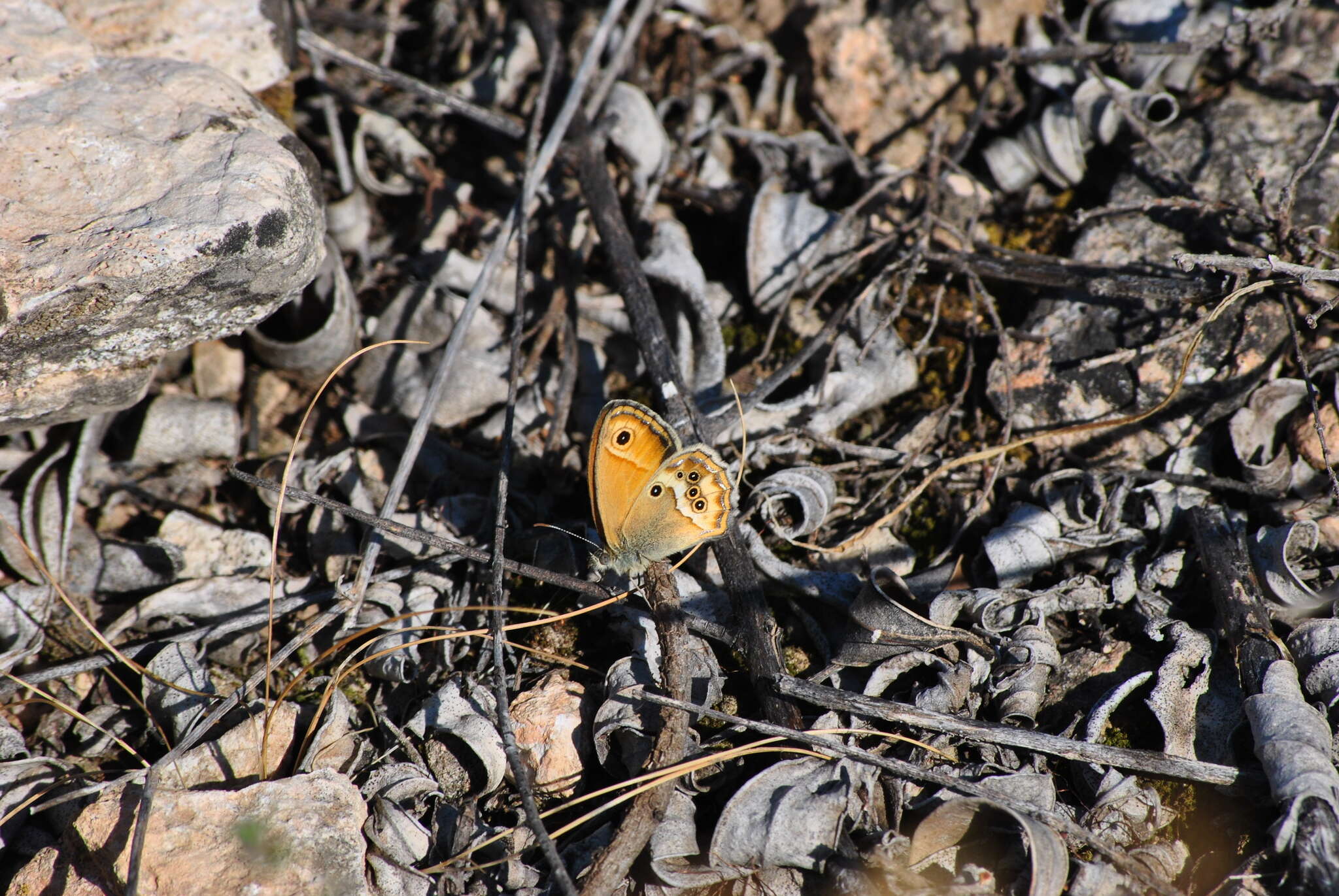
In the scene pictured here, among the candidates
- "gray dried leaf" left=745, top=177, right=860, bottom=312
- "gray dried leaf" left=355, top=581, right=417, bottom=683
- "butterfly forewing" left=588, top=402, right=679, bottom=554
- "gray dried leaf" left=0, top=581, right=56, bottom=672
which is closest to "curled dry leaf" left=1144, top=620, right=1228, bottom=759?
"butterfly forewing" left=588, top=402, right=679, bottom=554

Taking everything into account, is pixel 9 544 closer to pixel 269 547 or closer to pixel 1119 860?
pixel 269 547

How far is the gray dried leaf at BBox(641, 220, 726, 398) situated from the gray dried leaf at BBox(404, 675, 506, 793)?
149 cm

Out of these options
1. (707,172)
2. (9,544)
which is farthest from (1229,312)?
(9,544)

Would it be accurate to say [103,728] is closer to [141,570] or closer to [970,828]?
[141,570]

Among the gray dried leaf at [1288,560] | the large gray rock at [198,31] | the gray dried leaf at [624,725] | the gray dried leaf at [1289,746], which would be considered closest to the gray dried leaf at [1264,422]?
the gray dried leaf at [1288,560]

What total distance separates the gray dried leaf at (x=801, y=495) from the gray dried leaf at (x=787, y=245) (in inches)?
36.1

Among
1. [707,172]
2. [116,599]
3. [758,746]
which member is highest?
[707,172]

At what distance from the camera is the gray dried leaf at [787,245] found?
137 inches

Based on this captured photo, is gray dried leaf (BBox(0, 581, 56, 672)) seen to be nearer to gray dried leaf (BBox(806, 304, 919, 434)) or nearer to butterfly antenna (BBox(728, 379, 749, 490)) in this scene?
butterfly antenna (BBox(728, 379, 749, 490))

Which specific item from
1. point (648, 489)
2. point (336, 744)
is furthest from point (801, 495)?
point (336, 744)

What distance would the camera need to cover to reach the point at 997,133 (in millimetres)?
3846

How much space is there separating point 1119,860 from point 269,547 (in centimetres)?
309

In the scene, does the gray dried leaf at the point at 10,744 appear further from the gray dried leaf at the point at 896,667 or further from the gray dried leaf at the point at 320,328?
the gray dried leaf at the point at 896,667

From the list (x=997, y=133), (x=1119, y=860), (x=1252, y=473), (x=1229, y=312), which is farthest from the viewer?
(x=997, y=133)
